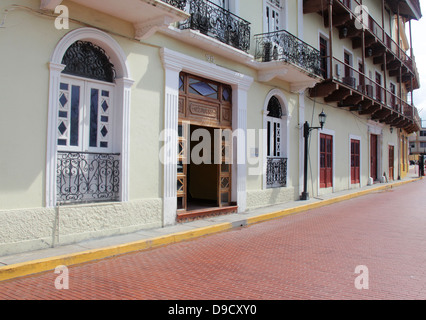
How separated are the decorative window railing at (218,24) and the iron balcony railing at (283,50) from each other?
0.83 m

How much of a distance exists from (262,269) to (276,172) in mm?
7086

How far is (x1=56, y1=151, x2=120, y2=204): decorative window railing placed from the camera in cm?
676

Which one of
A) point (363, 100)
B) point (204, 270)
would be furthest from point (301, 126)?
point (204, 270)

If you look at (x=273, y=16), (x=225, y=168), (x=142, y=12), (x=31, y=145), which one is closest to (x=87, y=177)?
(x=31, y=145)

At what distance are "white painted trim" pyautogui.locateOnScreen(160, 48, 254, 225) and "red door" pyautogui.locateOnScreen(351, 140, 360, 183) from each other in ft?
31.6

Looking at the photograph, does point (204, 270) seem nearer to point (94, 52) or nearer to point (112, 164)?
point (112, 164)

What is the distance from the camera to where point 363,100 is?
1780cm

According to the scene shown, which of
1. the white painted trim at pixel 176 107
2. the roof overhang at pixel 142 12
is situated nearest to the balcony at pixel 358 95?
the white painted trim at pixel 176 107

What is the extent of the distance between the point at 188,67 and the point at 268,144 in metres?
4.41

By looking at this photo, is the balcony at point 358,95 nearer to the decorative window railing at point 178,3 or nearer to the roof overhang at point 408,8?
the roof overhang at point 408,8

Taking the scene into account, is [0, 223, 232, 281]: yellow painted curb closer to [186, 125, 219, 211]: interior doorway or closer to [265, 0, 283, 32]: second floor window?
[186, 125, 219, 211]: interior doorway

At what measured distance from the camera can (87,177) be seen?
7117 mm
